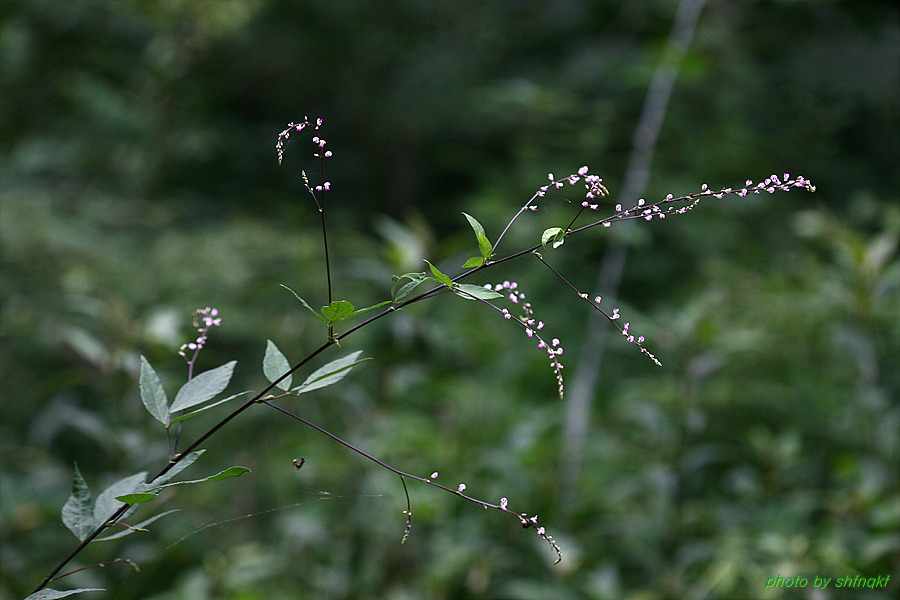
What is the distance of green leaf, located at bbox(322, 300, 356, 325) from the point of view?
2.07 feet

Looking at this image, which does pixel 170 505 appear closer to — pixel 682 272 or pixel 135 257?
pixel 135 257

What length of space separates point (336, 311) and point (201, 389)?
18cm

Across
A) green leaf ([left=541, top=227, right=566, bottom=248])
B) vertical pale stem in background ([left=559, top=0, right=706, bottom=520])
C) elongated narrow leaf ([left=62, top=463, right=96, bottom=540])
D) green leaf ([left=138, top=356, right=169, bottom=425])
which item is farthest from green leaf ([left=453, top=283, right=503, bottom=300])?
vertical pale stem in background ([left=559, top=0, right=706, bottom=520])

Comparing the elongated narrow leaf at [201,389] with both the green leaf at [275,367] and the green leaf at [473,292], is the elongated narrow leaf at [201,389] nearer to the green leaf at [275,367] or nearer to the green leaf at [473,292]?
the green leaf at [275,367]

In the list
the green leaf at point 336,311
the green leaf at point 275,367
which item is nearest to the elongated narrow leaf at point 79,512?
the green leaf at point 275,367

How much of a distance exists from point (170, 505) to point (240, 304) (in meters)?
1.55

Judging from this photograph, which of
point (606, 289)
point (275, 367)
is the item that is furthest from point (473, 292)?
point (606, 289)

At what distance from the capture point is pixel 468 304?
300 cm

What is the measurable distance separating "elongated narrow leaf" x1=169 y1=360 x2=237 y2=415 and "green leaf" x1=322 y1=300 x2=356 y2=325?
128mm

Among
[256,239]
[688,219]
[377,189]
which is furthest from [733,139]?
[377,189]

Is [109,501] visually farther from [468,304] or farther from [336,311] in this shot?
[468,304]

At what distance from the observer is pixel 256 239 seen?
10.8ft

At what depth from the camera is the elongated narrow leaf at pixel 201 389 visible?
0.66m

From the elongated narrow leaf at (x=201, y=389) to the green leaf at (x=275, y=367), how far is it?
0.04 metres
